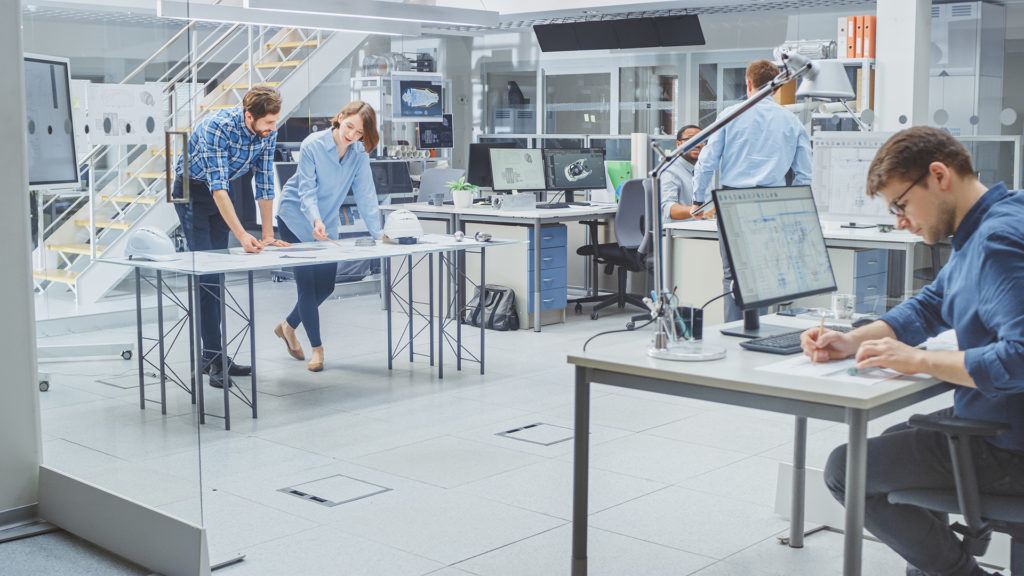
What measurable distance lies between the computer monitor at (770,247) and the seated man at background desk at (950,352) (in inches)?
11.8

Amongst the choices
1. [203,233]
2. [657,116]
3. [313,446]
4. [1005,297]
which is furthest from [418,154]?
[1005,297]

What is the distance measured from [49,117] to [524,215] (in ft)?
14.1

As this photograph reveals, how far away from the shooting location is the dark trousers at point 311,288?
6.28 m

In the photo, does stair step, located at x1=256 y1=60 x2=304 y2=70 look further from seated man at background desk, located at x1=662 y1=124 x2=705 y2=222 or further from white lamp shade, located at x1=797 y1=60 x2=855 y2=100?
white lamp shade, located at x1=797 y1=60 x2=855 y2=100

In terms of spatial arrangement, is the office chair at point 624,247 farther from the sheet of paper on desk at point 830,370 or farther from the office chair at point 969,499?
the office chair at point 969,499

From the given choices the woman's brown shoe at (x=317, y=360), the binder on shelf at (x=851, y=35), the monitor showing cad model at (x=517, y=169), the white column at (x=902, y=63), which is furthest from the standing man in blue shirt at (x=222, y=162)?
the binder on shelf at (x=851, y=35)

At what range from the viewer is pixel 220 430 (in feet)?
16.9

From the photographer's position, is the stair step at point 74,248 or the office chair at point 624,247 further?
the office chair at point 624,247

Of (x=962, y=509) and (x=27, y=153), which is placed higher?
(x=27, y=153)

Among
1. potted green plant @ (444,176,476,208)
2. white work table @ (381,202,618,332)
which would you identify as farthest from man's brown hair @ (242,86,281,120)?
potted green plant @ (444,176,476,208)

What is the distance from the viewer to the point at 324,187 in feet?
20.9

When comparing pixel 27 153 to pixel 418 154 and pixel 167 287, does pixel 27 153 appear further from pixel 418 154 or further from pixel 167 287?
pixel 418 154

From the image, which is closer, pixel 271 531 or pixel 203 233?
pixel 271 531

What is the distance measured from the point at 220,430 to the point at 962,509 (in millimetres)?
3496
